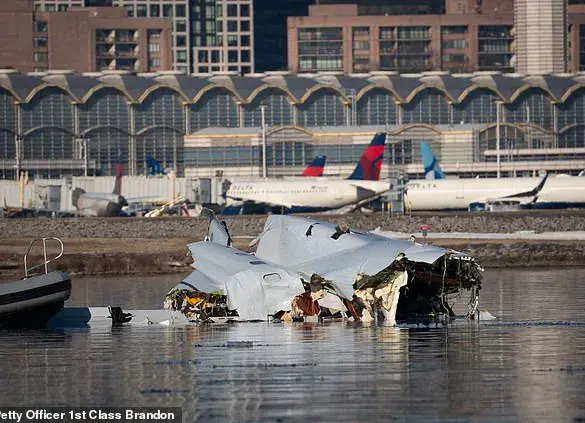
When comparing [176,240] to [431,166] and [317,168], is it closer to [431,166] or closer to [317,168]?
[317,168]

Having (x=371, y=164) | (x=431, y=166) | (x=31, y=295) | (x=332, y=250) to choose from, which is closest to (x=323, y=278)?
(x=332, y=250)

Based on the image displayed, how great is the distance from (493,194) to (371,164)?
46.1 feet

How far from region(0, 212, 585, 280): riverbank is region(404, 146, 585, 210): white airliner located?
37.0 m

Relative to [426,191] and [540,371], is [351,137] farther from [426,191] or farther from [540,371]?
[540,371]

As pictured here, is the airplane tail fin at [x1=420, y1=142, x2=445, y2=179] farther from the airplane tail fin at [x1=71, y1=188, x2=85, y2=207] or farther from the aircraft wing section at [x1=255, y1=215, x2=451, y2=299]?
the aircraft wing section at [x1=255, y1=215, x2=451, y2=299]

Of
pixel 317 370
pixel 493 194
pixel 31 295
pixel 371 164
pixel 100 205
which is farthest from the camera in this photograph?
pixel 371 164

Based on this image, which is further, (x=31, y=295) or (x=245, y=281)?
(x=245, y=281)

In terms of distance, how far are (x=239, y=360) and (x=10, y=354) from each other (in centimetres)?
587

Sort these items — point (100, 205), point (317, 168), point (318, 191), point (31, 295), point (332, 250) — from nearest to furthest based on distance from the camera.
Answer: point (31, 295) < point (332, 250) < point (100, 205) < point (318, 191) < point (317, 168)

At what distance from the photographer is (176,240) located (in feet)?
292

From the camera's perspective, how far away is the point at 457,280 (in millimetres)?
42344

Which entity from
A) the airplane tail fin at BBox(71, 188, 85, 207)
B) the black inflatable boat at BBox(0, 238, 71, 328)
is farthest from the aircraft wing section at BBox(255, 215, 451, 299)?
the airplane tail fin at BBox(71, 188, 85, 207)

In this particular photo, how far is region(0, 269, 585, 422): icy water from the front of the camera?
27.0m

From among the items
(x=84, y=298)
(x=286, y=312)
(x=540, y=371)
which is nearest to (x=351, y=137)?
(x=84, y=298)
